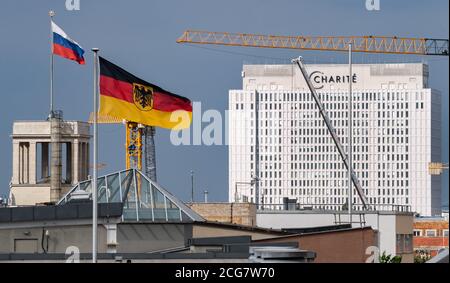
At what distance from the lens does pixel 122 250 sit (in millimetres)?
56812

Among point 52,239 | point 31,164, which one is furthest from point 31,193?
point 52,239

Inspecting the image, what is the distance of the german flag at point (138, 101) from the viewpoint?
2581 inches

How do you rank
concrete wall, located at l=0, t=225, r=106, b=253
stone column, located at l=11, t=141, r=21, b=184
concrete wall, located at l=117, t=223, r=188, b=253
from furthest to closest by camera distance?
stone column, located at l=11, t=141, r=21, b=184
concrete wall, located at l=117, t=223, r=188, b=253
concrete wall, located at l=0, t=225, r=106, b=253

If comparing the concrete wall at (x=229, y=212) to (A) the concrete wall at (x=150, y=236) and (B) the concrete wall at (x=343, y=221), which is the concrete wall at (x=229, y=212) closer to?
(B) the concrete wall at (x=343, y=221)

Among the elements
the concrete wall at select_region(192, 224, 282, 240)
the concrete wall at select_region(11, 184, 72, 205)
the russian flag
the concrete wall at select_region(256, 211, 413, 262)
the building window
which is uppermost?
the russian flag

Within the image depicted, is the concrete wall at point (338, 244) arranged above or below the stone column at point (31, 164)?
below

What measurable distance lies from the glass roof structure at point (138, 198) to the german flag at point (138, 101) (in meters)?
3.27

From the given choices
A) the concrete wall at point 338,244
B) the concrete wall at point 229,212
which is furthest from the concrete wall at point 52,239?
the concrete wall at point 229,212

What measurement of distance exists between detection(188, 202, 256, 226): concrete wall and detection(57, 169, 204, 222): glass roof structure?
37558 mm

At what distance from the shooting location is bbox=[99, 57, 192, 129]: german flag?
65562 millimetres

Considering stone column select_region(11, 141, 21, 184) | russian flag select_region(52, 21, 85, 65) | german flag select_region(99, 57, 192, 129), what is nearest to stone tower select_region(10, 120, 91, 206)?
stone column select_region(11, 141, 21, 184)

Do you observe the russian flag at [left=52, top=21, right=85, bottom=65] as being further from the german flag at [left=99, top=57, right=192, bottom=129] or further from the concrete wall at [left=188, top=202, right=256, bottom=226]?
the german flag at [left=99, top=57, right=192, bottom=129]

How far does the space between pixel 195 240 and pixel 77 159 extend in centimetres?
9197

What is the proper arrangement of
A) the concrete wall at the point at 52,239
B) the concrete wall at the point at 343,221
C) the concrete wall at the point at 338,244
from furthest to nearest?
1. the concrete wall at the point at 343,221
2. the concrete wall at the point at 338,244
3. the concrete wall at the point at 52,239
